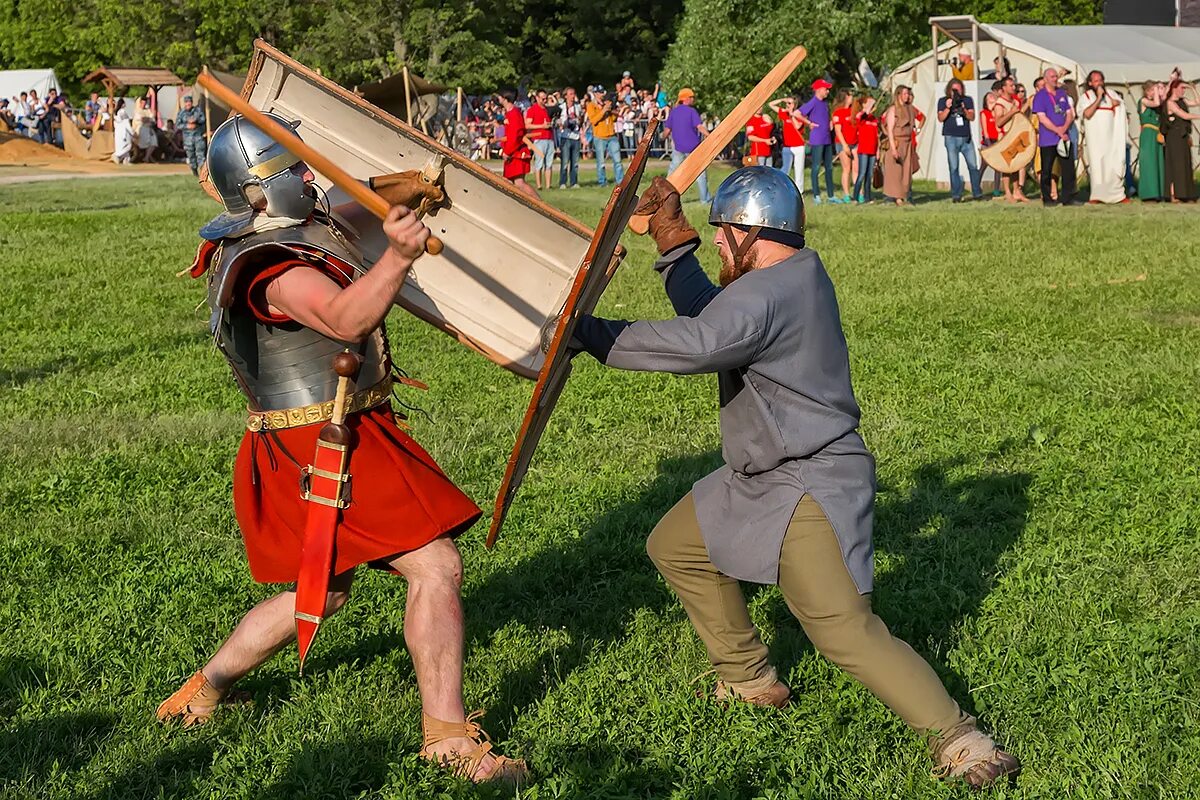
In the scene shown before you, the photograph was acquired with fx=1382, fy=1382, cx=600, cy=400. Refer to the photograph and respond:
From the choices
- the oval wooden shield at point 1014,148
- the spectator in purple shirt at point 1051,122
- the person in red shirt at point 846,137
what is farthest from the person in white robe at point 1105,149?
the person in red shirt at point 846,137

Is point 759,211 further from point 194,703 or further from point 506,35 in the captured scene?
point 506,35

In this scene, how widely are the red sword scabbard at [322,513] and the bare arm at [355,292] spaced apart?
0.26 m

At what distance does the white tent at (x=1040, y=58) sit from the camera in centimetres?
2547

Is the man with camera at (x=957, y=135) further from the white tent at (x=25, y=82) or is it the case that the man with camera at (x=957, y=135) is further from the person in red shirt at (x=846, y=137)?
the white tent at (x=25, y=82)

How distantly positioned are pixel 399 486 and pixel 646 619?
5.06ft

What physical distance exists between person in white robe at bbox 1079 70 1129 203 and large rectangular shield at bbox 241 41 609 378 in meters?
19.9

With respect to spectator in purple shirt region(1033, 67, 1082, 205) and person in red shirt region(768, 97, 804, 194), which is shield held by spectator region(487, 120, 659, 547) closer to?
person in red shirt region(768, 97, 804, 194)

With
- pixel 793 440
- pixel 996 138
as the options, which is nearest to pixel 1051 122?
pixel 996 138

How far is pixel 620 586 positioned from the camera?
5461 mm

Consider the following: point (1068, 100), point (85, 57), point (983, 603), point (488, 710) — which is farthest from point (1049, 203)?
point (85, 57)

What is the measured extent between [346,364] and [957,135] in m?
20.4

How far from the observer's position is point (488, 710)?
14.8 ft

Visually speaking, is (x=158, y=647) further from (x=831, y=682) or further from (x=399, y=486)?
(x=831, y=682)

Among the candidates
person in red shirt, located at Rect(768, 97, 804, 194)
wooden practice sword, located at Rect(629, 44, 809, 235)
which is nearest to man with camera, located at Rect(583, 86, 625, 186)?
person in red shirt, located at Rect(768, 97, 804, 194)
